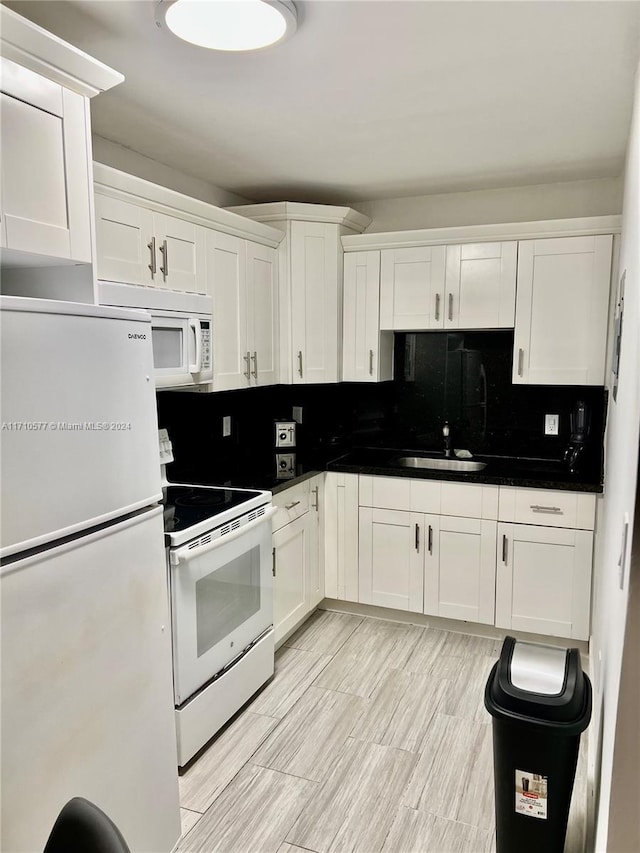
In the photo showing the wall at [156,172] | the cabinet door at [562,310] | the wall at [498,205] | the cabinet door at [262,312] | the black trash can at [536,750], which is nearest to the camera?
the black trash can at [536,750]

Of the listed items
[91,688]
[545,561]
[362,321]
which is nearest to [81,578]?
[91,688]

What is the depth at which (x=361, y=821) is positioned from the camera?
2.04 metres

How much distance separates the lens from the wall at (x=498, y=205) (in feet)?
11.1

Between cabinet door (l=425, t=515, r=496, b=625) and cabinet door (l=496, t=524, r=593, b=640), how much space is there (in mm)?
58

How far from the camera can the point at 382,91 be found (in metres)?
2.21

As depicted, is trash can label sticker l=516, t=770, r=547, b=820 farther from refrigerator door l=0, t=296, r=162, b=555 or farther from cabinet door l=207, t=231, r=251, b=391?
cabinet door l=207, t=231, r=251, b=391

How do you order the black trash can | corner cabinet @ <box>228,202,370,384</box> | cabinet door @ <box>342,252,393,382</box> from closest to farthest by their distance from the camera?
1. the black trash can
2. corner cabinet @ <box>228,202,370,384</box>
3. cabinet door @ <box>342,252,393,382</box>

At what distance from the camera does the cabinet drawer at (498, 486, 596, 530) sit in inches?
119

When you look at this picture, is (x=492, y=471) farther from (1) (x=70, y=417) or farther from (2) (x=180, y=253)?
(1) (x=70, y=417)

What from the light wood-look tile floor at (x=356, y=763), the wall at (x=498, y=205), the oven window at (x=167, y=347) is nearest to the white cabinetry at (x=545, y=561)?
the light wood-look tile floor at (x=356, y=763)

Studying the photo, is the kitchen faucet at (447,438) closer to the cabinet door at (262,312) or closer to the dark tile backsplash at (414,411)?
the dark tile backsplash at (414,411)

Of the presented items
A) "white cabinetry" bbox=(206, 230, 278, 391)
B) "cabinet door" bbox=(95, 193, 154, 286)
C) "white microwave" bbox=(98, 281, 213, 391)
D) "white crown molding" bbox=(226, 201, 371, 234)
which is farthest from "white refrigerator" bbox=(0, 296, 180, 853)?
"white crown molding" bbox=(226, 201, 371, 234)

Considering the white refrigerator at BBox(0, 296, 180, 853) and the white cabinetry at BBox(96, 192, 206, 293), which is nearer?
the white refrigerator at BBox(0, 296, 180, 853)

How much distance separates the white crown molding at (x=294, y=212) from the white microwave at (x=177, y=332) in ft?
3.39
